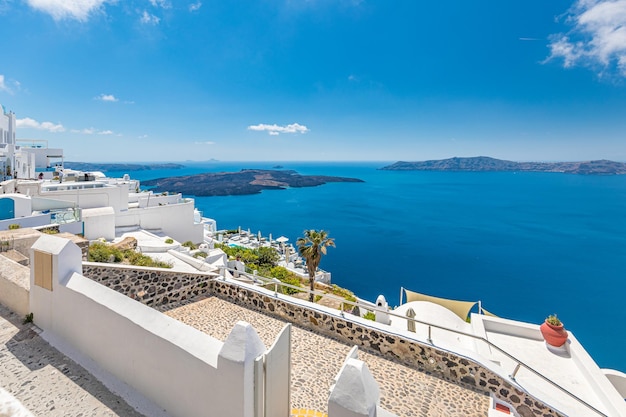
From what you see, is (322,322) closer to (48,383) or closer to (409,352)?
(409,352)

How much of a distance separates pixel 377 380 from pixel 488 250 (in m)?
Result: 70.9

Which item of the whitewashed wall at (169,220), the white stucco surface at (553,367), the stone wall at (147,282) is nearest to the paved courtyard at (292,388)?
the stone wall at (147,282)

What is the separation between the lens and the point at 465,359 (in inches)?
208

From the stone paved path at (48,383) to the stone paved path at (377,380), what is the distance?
241 centimetres

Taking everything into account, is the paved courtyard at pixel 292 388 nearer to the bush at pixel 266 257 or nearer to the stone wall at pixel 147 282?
the stone wall at pixel 147 282

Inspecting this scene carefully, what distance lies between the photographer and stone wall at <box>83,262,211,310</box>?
23.7 ft

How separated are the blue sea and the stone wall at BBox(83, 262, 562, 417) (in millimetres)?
39819

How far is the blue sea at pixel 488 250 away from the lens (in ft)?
147

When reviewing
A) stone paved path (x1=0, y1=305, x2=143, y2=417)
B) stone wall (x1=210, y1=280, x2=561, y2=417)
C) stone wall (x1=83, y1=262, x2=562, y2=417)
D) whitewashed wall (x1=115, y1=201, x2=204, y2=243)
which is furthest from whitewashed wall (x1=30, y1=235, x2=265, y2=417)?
whitewashed wall (x1=115, y1=201, x2=204, y2=243)

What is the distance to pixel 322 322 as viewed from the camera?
662cm

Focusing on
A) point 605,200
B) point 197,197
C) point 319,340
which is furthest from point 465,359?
point 605,200

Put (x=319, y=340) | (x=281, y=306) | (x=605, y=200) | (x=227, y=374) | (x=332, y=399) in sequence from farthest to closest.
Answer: (x=605, y=200)
(x=281, y=306)
(x=319, y=340)
(x=227, y=374)
(x=332, y=399)

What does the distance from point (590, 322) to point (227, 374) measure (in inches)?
2182

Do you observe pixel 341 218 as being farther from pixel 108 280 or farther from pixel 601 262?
pixel 108 280
